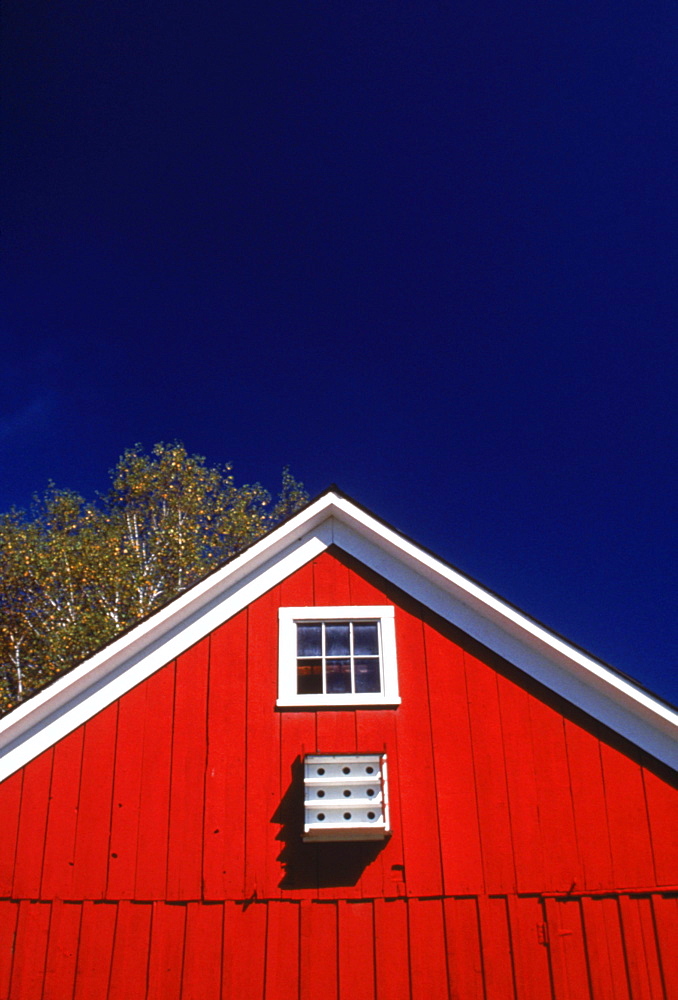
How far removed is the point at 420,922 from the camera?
6426 mm

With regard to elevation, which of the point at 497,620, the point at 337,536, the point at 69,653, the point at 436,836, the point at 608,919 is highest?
the point at 69,653

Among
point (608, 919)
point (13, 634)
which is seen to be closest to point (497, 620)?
point (608, 919)

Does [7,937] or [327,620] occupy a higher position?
[327,620]

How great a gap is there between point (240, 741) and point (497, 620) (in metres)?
2.84

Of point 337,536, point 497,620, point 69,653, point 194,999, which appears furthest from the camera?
point 69,653

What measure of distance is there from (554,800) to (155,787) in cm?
376

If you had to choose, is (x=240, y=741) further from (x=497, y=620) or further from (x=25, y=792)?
(x=497, y=620)

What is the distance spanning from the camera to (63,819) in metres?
6.67

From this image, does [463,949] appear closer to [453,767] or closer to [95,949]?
[453,767]

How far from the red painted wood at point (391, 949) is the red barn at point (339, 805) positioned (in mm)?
18

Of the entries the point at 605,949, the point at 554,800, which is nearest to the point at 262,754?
the point at 554,800

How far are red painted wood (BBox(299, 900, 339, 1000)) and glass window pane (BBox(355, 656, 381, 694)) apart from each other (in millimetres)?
1941

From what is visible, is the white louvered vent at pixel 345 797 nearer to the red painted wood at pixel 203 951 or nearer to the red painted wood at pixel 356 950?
the red painted wood at pixel 356 950

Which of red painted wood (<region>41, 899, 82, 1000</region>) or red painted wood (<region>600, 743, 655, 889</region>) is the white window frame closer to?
red painted wood (<region>600, 743, 655, 889</region>)
